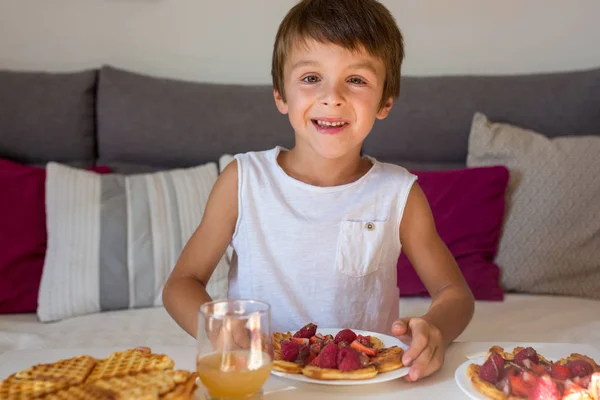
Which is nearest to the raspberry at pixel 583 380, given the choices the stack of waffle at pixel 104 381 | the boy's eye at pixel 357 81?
the stack of waffle at pixel 104 381

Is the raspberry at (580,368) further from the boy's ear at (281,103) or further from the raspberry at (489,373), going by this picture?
the boy's ear at (281,103)

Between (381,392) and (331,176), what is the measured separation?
2.13 ft

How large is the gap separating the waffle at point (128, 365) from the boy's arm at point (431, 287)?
1.08ft

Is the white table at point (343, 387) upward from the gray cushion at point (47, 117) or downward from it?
downward

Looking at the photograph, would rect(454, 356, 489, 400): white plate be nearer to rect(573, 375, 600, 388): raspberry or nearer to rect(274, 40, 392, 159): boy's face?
rect(573, 375, 600, 388): raspberry

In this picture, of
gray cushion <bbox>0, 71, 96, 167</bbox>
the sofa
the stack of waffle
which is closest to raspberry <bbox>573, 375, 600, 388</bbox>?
the stack of waffle

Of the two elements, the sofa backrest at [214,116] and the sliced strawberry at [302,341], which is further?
the sofa backrest at [214,116]

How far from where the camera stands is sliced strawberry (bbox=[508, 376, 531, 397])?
0.89 meters

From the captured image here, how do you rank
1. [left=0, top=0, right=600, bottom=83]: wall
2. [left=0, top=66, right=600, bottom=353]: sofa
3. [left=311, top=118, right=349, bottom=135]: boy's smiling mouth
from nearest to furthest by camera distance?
[left=311, top=118, right=349, bottom=135]: boy's smiling mouth < [left=0, top=66, right=600, bottom=353]: sofa < [left=0, top=0, right=600, bottom=83]: wall

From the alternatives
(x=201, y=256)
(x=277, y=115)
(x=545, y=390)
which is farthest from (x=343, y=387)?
(x=277, y=115)

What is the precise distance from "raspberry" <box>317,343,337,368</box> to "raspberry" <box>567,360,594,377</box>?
29 centimetres

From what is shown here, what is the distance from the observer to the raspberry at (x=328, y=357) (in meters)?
0.97

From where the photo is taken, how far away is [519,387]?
35.1 inches

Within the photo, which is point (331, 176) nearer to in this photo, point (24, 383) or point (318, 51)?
point (318, 51)
